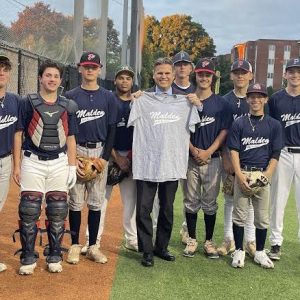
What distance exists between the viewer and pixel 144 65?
40.5m

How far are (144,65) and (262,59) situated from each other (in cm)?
3858

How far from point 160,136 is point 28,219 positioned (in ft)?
4.68

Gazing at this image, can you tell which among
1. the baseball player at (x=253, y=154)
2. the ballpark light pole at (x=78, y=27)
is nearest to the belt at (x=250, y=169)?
the baseball player at (x=253, y=154)

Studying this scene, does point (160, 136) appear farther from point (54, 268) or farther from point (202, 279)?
point (54, 268)

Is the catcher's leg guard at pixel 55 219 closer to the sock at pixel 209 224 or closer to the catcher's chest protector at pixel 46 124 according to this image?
the catcher's chest protector at pixel 46 124

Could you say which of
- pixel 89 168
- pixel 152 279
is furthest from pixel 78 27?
pixel 152 279

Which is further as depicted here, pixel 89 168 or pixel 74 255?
pixel 74 255

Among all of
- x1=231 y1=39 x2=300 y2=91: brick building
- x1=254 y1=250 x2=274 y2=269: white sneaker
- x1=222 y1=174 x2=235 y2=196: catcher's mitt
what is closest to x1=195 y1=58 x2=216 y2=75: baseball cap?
x1=222 y1=174 x2=235 y2=196: catcher's mitt

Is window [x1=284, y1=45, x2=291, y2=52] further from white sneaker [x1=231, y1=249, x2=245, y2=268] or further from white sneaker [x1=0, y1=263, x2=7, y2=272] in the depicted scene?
white sneaker [x1=0, y1=263, x2=7, y2=272]

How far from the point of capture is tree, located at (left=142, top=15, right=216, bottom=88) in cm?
6231

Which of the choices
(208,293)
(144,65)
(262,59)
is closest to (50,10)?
(208,293)

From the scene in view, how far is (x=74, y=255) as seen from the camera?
4441 millimetres

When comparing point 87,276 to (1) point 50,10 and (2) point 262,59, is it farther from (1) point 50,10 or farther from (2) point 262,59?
(2) point 262,59

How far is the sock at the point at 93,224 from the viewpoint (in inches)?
179
